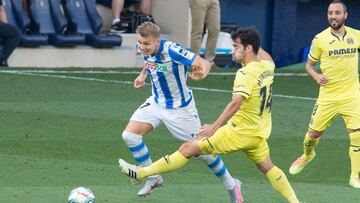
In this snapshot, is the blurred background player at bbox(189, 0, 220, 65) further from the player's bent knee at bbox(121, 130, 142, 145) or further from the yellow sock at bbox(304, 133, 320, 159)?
the player's bent knee at bbox(121, 130, 142, 145)

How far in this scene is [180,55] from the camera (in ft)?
40.2

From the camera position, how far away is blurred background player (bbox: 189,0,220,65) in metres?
23.9

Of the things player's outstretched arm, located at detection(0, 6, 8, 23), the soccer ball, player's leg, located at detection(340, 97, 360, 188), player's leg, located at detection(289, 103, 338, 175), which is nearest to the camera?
the soccer ball

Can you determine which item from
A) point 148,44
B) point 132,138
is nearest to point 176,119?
point 132,138

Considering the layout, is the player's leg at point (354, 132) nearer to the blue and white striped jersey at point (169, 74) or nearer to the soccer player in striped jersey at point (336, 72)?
the soccer player in striped jersey at point (336, 72)

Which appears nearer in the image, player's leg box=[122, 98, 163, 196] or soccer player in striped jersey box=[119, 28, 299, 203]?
soccer player in striped jersey box=[119, 28, 299, 203]

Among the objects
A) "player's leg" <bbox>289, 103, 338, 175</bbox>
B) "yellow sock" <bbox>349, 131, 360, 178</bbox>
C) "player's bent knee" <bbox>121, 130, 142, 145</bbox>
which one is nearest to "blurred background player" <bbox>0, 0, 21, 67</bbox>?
"player's leg" <bbox>289, 103, 338, 175</bbox>

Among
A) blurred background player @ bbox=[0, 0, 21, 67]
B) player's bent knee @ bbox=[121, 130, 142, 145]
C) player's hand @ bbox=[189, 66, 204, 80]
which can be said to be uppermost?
player's hand @ bbox=[189, 66, 204, 80]

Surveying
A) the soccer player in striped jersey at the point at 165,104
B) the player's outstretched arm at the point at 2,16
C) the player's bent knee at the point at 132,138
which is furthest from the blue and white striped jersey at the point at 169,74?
the player's outstretched arm at the point at 2,16

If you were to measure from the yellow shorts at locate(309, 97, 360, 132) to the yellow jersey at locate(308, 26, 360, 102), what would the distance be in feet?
0.24

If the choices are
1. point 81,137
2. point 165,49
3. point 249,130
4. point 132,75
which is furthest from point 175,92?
point 132,75

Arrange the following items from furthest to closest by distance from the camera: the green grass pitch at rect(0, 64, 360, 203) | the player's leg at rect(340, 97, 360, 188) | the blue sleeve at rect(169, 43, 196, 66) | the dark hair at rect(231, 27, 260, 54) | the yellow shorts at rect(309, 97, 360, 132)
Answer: the yellow shorts at rect(309, 97, 360, 132) → the player's leg at rect(340, 97, 360, 188) → the green grass pitch at rect(0, 64, 360, 203) → the blue sleeve at rect(169, 43, 196, 66) → the dark hair at rect(231, 27, 260, 54)

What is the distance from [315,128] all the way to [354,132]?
0.56 metres

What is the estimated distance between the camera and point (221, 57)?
89.1ft
